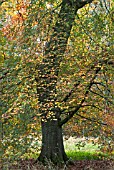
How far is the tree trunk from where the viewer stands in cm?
922

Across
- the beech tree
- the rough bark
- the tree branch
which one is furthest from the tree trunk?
the rough bark

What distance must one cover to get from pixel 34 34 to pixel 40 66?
1276 millimetres

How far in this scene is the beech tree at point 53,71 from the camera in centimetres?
556

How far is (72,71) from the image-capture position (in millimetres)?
7516

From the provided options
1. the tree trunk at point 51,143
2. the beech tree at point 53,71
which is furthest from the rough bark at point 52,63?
the tree trunk at point 51,143

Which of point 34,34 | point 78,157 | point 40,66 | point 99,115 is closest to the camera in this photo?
point 34,34

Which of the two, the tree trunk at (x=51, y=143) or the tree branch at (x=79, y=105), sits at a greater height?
the tree branch at (x=79, y=105)

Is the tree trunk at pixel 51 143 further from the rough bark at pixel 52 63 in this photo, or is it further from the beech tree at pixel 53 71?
the rough bark at pixel 52 63

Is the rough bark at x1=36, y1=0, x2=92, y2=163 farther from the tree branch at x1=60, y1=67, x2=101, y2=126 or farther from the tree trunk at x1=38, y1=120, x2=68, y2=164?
the tree trunk at x1=38, y1=120, x2=68, y2=164

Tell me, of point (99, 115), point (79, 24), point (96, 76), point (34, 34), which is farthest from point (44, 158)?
point (34, 34)

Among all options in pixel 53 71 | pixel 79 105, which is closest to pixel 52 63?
pixel 53 71

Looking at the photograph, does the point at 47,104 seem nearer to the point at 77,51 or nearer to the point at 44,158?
the point at 77,51

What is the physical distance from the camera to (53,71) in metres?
7.17

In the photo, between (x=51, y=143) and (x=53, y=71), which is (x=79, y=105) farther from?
(x=53, y=71)
